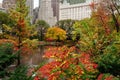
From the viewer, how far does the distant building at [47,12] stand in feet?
363

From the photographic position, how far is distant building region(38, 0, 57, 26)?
110562mm

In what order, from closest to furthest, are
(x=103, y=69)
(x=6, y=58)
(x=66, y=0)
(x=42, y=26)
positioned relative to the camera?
(x=6, y=58), (x=103, y=69), (x=42, y=26), (x=66, y=0)

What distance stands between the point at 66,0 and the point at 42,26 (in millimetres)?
38949

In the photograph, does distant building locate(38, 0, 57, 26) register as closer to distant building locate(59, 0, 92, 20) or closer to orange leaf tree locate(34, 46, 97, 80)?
distant building locate(59, 0, 92, 20)

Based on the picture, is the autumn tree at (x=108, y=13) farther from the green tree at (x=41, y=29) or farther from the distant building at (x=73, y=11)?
the distant building at (x=73, y=11)

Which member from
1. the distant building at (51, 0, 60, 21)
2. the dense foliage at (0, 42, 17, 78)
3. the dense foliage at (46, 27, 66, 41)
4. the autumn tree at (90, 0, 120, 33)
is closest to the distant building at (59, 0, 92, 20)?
the distant building at (51, 0, 60, 21)

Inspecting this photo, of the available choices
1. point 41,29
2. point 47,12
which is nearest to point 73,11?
point 47,12

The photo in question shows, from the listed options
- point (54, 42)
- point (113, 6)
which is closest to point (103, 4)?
point (113, 6)

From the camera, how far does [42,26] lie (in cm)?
6775

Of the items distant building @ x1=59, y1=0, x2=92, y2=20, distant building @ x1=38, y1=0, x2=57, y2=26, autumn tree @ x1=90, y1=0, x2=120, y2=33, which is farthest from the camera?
distant building @ x1=38, y1=0, x2=57, y2=26

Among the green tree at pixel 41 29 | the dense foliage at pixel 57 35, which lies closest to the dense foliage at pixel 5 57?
the dense foliage at pixel 57 35

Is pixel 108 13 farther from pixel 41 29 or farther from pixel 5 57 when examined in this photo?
pixel 41 29

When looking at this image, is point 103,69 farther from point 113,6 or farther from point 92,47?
point 113,6

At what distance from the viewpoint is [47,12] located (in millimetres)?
112688
